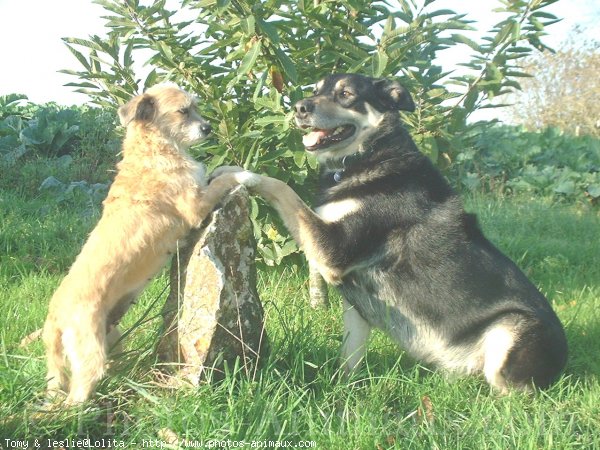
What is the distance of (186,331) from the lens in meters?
3.32

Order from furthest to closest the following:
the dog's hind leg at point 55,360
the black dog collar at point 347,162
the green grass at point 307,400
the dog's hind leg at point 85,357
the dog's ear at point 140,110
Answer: the black dog collar at point 347,162, the dog's ear at point 140,110, the dog's hind leg at point 55,360, the dog's hind leg at point 85,357, the green grass at point 307,400

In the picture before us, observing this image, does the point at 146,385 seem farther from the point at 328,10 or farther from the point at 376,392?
the point at 328,10

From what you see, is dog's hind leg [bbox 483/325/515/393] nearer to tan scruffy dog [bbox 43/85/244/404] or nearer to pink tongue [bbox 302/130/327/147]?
pink tongue [bbox 302/130/327/147]

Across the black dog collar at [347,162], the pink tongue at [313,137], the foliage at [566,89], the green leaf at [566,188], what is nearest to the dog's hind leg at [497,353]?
the black dog collar at [347,162]

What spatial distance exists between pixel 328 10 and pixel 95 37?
164 cm

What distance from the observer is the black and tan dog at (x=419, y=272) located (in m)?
3.88

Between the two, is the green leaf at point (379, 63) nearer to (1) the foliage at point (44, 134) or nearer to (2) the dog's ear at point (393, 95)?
(2) the dog's ear at point (393, 95)

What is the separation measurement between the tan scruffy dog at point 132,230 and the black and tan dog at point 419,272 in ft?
1.52

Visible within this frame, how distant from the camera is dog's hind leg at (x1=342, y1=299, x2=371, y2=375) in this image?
3.87 m

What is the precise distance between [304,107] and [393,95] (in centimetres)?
62

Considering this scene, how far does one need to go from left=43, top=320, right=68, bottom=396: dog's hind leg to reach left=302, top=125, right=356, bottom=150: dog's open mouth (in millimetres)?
1955

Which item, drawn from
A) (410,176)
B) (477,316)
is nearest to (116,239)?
(410,176)

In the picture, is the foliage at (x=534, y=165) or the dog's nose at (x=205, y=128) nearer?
the dog's nose at (x=205, y=128)

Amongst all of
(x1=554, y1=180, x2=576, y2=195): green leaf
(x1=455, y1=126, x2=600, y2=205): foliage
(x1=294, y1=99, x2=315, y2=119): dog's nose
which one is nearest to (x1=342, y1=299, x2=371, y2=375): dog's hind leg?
(x1=294, y1=99, x2=315, y2=119): dog's nose
